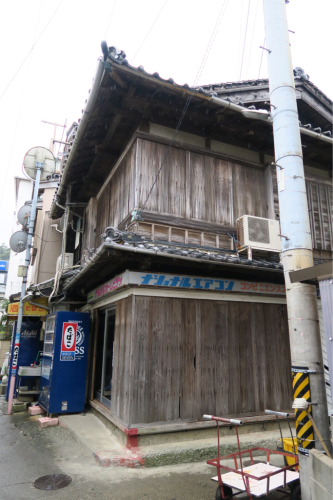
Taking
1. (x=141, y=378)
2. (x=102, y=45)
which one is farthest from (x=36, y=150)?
(x=141, y=378)

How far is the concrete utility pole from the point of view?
445cm

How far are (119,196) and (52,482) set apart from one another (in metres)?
6.65

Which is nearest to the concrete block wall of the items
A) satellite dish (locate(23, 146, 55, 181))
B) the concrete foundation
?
the concrete foundation

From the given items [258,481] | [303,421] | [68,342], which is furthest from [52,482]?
[68,342]

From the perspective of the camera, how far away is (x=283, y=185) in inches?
205

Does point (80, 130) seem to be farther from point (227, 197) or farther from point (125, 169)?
point (227, 197)

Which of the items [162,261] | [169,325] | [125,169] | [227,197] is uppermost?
[125,169]

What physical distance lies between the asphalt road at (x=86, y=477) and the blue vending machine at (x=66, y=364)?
1.86 meters

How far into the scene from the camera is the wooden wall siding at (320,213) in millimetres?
10180

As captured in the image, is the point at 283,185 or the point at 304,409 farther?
the point at 283,185

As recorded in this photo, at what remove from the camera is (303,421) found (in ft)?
14.5

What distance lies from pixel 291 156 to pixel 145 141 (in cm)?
439

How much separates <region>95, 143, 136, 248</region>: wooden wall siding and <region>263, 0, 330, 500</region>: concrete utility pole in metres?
3.92

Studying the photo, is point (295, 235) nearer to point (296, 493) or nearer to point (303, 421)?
point (303, 421)
